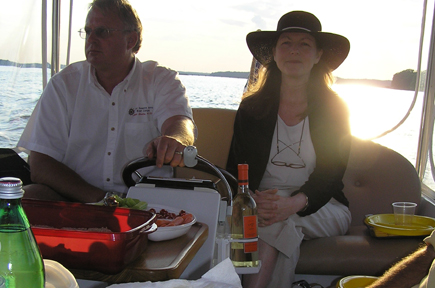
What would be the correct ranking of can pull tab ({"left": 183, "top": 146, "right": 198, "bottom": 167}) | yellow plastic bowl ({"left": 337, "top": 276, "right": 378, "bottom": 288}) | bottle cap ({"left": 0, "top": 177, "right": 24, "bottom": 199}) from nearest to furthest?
bottle cap ({"left": 0, "top": 177, "right": 24, "bottom": 199}) < can pull tab ({"left": 183, "top": 146, "right": 198, "bottom": 167}) < yellow plastic bowl ({"left": 337, "top": 276, "right": 378, "bottom": 288})

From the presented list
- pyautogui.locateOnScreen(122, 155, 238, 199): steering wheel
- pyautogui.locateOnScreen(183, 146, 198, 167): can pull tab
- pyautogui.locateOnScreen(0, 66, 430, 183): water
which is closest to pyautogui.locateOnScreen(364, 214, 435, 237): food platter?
pyautogui.locateOnScreen(0, 66, 430, 183): water

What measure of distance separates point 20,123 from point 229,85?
1.66 meters

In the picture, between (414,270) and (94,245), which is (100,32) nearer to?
(94,245)

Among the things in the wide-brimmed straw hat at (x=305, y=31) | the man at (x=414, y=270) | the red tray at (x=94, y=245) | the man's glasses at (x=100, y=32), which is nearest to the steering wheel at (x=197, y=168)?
the red tray at (x=94, y=245)

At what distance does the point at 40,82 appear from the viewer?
310 cm

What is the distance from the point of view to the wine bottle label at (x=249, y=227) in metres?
1.46

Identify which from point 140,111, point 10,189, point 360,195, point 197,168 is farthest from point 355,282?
point 140,111

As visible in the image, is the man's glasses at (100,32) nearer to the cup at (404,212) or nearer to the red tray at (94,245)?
the red tray at (94,245)

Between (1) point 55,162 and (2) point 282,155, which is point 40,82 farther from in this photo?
(2) point 282,155

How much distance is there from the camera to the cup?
2275mm

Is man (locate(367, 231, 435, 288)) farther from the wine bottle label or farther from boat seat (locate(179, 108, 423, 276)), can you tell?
boat seat (locate(179, 108, 423, 276))

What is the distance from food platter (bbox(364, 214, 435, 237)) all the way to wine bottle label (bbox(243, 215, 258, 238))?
1068mm

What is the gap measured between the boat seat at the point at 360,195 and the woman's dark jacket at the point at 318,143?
186mm

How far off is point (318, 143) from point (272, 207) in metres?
0.54
